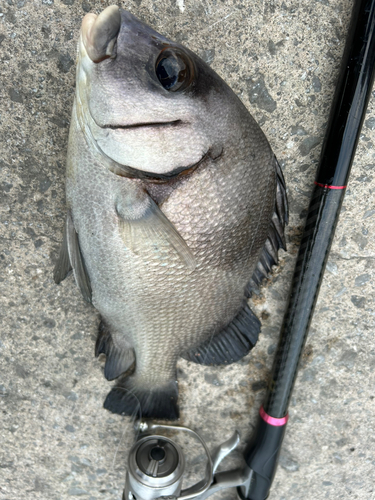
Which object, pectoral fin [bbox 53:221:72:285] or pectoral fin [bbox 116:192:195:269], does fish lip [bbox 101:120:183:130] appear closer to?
pectoral fin [bbox 116:192:195:269]

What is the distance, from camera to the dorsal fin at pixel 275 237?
0.71 m

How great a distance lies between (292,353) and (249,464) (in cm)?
34

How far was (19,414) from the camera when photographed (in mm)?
1031

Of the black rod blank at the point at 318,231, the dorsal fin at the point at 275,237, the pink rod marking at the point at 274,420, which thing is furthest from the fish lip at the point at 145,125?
the pink rod marking at the point at 274,420

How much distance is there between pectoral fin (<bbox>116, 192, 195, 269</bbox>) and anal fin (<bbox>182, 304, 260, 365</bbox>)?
249 millimetres

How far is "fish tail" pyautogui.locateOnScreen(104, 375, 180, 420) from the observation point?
0.87 meters

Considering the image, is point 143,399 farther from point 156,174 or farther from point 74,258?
point 156,174

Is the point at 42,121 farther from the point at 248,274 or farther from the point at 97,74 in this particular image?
the point at 248,274

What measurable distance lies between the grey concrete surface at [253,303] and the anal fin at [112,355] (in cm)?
12

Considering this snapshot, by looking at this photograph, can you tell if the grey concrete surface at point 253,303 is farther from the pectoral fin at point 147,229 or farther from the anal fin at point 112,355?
the pectoral fin at point 147,229

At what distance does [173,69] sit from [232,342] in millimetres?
582

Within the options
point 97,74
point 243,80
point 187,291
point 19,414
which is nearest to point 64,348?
point 19,414

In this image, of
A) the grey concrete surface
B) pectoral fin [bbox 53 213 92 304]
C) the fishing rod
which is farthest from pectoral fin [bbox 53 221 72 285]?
the fishing rod

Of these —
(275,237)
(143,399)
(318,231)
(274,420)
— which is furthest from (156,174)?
(274,420)
